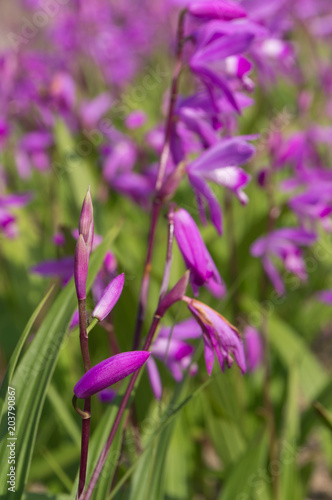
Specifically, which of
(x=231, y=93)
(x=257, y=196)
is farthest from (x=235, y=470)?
(x=257, y=196)

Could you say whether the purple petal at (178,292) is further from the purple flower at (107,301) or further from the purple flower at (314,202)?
the purple flower at (314,202)

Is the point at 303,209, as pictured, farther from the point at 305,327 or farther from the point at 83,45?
the point at 83,45

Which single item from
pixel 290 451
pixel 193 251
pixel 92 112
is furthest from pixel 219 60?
pixel 92 112

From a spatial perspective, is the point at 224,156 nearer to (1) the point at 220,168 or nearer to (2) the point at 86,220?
(1) the point at 220,168

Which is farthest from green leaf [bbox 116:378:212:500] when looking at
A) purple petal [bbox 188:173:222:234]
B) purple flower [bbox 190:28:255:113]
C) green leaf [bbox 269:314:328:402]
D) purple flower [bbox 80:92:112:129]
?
purple flower [bbox 80:92:112:129]

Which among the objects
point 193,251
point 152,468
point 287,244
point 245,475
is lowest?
point 245,475
